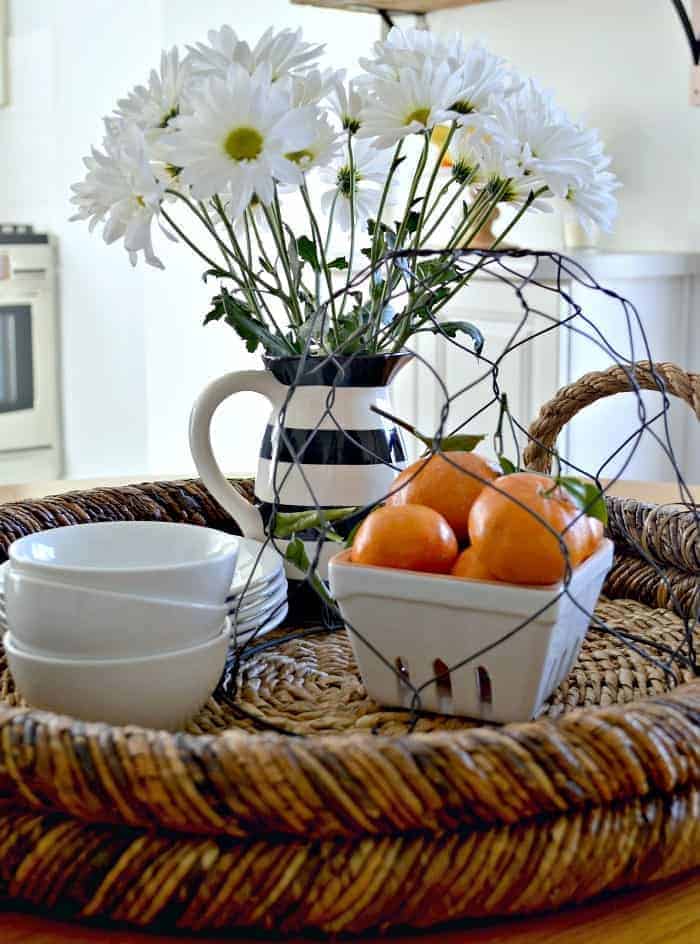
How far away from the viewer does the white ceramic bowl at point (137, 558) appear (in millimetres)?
667

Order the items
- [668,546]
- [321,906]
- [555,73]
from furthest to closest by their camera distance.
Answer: [555,73] → [668,546] → [321,906]

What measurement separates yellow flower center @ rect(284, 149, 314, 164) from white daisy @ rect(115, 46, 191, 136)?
0.09 meters

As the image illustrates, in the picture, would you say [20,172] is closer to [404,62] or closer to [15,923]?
[404,62]

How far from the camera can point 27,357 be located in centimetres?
461

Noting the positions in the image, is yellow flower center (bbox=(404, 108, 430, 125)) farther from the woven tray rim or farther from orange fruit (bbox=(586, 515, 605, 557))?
the woven tray rim

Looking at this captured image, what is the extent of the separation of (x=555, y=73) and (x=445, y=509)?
8.99 feet

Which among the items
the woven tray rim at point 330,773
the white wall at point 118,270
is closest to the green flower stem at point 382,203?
the woven tray rim at point 330,773

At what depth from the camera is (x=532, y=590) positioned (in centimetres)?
69

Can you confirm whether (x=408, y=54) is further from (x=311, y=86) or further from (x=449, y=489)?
(x=449, y=489)

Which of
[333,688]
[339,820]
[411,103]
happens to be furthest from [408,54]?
[339,820]

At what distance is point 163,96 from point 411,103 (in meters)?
0.19

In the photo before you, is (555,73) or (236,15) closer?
(555,73)

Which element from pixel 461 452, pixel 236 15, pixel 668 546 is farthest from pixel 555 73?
pixel 461 452

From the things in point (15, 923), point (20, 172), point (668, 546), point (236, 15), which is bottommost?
point (15, 923)
